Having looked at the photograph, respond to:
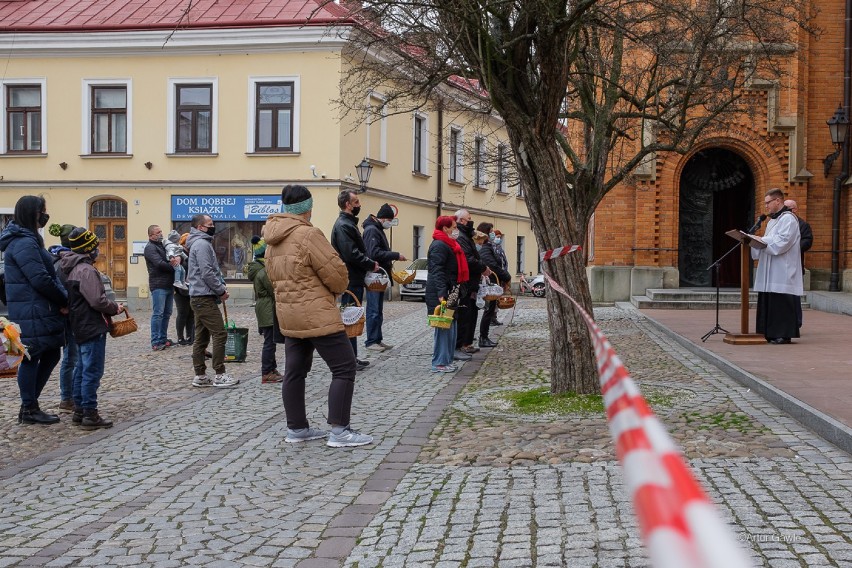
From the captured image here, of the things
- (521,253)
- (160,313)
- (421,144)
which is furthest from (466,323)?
(521,253)

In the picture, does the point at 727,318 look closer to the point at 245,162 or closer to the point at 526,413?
the point at 526,413

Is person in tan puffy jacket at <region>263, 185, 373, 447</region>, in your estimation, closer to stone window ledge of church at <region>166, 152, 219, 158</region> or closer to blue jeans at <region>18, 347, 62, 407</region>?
blue jeans at <region>18, 347, 62, 407</region>

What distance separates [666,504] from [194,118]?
27570 mm

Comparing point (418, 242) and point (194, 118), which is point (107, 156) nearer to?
point (194, 118)

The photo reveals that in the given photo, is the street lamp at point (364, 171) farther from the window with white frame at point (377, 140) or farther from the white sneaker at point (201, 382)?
the white sneaker at point (201, 382)

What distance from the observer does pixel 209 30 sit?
26734 mm

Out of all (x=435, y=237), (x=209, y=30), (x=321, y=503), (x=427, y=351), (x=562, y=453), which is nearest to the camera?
(x=321, y=503)

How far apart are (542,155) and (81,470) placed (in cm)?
440

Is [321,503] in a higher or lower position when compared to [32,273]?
lower

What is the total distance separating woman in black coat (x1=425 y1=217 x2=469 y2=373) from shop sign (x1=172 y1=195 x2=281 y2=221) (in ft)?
55.1

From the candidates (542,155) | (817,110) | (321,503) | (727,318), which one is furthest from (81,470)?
(817,110)

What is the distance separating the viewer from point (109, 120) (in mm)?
27922

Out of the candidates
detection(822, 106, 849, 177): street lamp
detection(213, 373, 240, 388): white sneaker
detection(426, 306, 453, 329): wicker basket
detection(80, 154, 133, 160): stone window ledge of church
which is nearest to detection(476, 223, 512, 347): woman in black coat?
detection(426, 306, 453, 329): wicker basket

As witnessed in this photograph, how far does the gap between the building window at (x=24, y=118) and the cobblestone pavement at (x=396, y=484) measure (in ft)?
70.6
